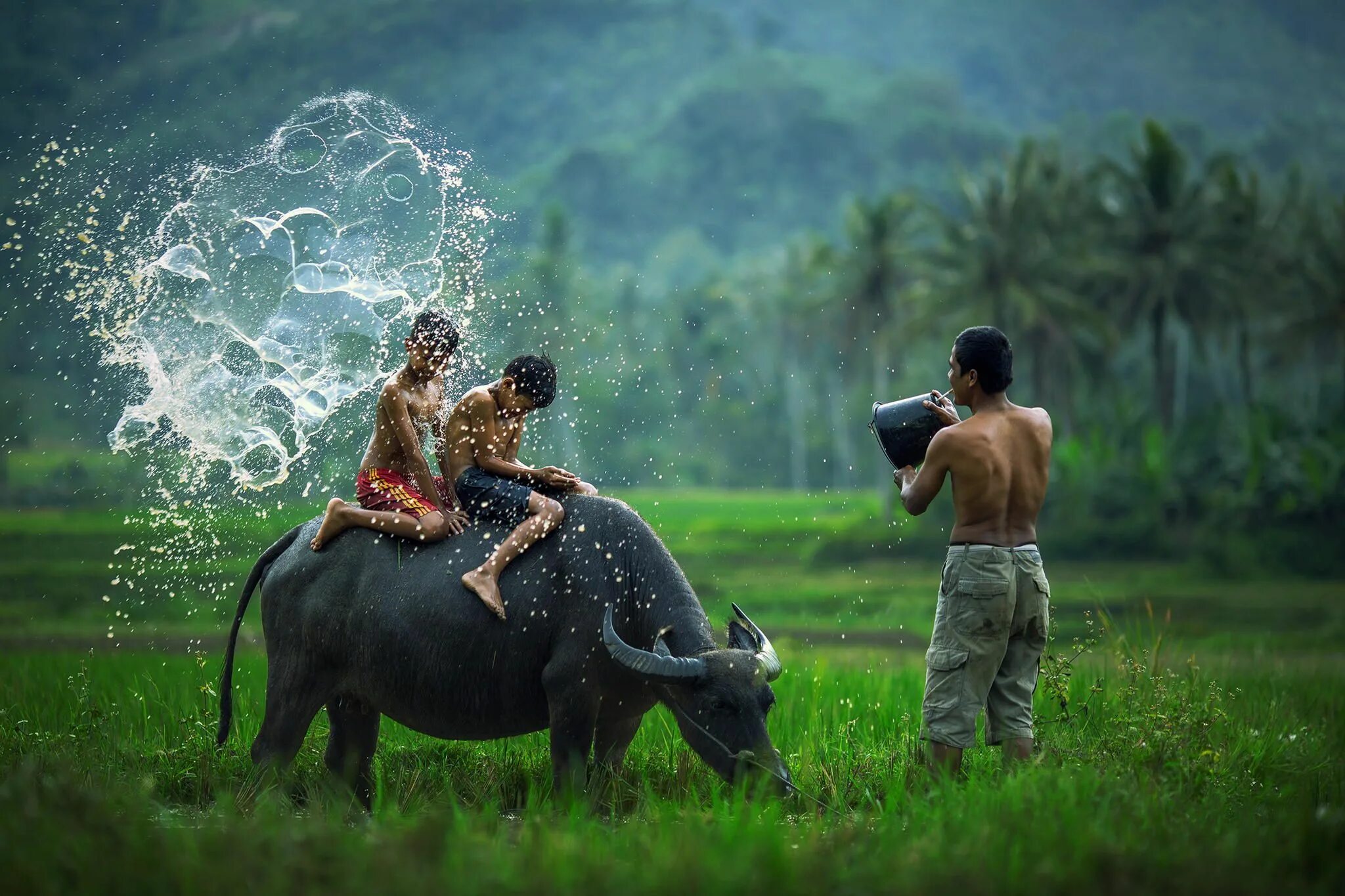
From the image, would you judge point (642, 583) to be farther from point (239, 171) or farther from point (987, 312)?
point (987, 312)

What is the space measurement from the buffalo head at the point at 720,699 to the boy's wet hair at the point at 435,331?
A: 5.00ft

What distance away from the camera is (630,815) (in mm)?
5348

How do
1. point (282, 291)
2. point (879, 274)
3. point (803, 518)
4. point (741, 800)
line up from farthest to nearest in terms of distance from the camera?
point (879, 274) < point (803, 518) < point (282, 291) < point (741, 800)

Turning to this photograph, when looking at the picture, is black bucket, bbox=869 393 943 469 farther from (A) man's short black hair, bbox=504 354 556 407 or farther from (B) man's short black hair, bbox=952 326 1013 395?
(A) man's short black hair, bbox=504 354 556 407

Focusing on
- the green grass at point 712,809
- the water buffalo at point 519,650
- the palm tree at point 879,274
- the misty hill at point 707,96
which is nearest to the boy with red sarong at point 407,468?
the water buffalo at point 519,650

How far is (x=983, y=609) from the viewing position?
525cm

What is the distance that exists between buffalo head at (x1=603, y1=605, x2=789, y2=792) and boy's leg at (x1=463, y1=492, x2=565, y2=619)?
54 centimetres

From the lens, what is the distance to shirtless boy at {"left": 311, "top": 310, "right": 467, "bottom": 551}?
19.0 feet

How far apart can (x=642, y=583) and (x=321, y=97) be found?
3.81 m

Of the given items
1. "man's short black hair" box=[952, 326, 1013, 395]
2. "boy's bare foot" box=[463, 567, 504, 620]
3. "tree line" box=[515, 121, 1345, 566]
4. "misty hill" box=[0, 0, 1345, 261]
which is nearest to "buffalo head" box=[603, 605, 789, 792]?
"boy's bare foot" box=[463, 567, 504, 620]

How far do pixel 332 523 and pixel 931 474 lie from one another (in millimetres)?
2738

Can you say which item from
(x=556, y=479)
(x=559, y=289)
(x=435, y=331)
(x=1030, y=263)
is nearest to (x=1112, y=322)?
(x=1030, y=263)

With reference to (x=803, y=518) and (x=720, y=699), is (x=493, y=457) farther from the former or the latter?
(x=803, y=518)

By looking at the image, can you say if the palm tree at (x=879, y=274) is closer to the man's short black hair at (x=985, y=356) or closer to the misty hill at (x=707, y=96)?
the man's short black hair at (x=985, y=356)
